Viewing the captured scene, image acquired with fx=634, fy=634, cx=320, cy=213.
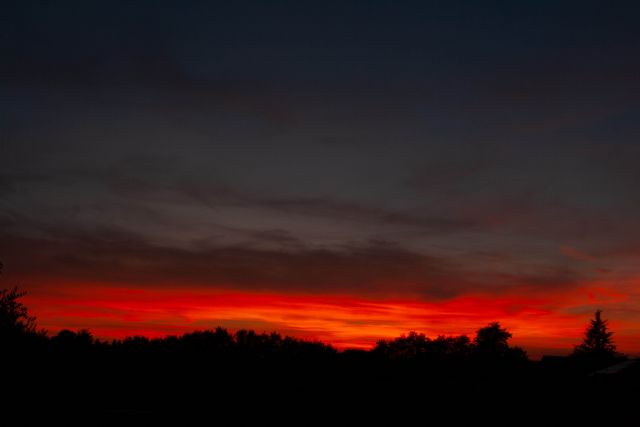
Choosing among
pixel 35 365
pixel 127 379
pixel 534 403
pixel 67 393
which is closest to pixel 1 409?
pixel 67 393

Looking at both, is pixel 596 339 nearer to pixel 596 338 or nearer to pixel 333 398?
pixel 596 338

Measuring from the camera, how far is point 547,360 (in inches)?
1453

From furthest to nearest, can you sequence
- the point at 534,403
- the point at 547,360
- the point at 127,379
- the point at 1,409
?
the point at 547,360 < the point at 127,379 < the point at 534,403 < the point at 1,409

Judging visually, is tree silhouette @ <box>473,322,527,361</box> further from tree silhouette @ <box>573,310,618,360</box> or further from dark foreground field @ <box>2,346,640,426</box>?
dark foreground field @ <box>2,346,640,426</box>

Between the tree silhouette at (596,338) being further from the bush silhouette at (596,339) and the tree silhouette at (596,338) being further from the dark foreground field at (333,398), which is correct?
the dark foreground field at (333,398)

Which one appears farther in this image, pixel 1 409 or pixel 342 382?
pixel 342 382

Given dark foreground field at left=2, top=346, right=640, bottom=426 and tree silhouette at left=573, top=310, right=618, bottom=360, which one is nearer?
dark foreground field at left=2, top=346, right=640, bottom=426

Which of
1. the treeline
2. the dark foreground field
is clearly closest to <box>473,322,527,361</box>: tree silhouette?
the treeline

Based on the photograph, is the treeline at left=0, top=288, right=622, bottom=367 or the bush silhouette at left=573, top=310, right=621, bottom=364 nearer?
the treeline at left=0, top=288, right=622, bottom=367

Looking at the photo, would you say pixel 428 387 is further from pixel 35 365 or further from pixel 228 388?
pixel 35 365

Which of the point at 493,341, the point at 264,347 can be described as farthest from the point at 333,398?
the point at 493,341

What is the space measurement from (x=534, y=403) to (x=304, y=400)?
8120mm

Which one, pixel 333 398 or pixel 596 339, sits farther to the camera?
pixel 596 339

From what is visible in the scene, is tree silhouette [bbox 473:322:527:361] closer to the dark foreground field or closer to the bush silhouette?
the bush silhouette
